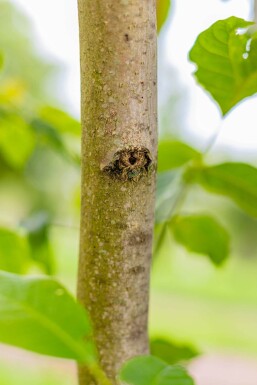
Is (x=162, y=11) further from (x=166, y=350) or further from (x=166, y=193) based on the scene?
(x=166, y=350)

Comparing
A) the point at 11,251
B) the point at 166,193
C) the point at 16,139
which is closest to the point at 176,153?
the point at 166,193

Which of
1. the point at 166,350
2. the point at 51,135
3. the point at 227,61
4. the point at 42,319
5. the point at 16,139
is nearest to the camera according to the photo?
the point at 42,319

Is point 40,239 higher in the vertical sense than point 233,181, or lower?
lower

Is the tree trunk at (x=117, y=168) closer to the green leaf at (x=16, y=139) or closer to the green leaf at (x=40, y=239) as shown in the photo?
the green leaf at (x=40, y=239)

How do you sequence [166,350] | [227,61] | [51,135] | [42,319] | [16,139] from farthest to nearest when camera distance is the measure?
[16,139]
[51,135]
[166,350]
[227,61]
[42,319]

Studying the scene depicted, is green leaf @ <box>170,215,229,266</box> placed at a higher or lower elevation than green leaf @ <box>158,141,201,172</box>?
lower

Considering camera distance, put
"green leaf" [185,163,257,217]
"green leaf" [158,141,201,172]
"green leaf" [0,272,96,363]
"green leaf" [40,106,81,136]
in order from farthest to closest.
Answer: "green leaf" [40,106,81,136] < "green leaf" [158,141,201,172] < "green leaf" [185,163,257,217] < "green leaf" [0,272,96,363]

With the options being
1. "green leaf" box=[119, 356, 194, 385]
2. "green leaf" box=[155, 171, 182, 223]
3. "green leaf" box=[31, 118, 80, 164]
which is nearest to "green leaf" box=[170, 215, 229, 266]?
"green leaf" box=[155, 171, 182, 223]

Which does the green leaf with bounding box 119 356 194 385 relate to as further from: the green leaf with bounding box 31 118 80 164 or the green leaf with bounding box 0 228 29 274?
the green leaf with bounding box 31 118 80 164

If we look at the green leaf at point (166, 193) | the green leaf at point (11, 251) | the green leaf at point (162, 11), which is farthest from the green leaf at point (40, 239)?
the green leaf at point (162, 11)
